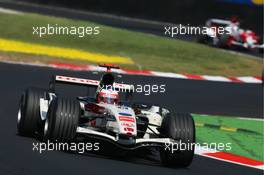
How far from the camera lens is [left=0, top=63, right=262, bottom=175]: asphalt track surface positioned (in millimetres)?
10242

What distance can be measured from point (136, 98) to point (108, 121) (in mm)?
7755

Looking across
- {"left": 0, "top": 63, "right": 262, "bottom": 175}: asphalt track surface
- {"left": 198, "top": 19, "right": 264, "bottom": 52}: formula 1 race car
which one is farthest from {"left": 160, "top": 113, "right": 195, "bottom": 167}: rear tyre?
{"left": 198, "top": 19, "right": 264, "bottom": 52}: formula 1 race car

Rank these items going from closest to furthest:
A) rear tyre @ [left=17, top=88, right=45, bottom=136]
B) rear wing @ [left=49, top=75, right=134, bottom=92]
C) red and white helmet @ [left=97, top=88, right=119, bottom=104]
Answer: red and white helmet @ [left=97, top=88, right=119, bottom=104], rear tyre @ [left=17, top=88, right=45, bottom=136], rear wing @ [left=49, top=75, right=134, bottom=92]

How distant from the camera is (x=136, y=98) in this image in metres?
19.2

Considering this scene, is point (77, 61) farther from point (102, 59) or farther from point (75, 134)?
point (75, 134)

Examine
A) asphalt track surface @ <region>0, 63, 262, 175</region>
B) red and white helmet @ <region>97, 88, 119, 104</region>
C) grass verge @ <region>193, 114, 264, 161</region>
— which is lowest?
grass verge @ <region>193, 114, 264, 161</region>

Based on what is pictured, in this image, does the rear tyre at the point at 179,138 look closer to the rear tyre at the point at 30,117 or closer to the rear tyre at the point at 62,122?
the rear tyre at the point at 62,122

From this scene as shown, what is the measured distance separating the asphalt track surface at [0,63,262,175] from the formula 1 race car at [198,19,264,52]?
30.3ft

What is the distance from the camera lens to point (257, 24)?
37.1m

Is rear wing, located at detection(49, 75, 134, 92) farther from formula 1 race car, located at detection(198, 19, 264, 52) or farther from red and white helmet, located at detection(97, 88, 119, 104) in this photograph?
formula 1 race car, located at detection(198, 19, 264, 52)

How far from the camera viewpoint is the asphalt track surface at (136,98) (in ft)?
33.6

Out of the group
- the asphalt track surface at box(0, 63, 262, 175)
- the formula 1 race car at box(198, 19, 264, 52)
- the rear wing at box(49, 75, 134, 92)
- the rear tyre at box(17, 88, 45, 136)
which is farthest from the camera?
the formula 1 race car at box(198, 19, 264, 52)

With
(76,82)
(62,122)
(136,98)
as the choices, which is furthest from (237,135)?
(62,122)

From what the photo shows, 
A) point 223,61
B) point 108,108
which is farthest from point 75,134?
point 223,61
